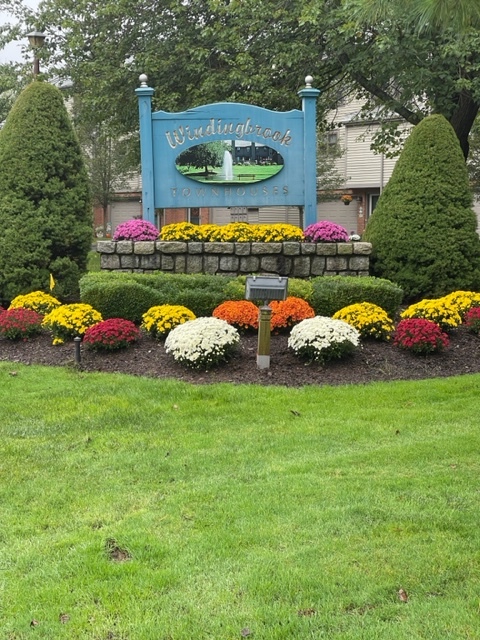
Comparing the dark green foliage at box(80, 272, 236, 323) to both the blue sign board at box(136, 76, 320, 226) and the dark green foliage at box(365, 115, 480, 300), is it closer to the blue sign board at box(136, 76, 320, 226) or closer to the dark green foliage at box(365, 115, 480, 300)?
the blue sign board at box(136, 76, 320, 226)

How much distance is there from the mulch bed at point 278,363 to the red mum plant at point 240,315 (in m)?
0.21

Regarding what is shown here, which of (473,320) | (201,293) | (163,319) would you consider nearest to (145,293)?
(201,293)

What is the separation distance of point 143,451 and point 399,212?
6.37m

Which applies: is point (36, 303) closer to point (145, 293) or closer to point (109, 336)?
point (145, 293)

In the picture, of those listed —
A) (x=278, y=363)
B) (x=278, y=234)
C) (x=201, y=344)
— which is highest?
(x=278, y=234)

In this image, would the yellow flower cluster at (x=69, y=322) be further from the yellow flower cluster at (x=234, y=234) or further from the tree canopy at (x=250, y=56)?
the tree canopy at (x=250, y=56)

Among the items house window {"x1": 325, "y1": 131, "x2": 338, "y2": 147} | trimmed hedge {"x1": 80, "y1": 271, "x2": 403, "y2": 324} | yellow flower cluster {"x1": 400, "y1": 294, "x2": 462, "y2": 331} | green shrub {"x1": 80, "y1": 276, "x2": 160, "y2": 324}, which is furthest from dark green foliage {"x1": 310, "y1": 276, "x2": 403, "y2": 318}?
house window {"x1": 325, "y1": 131, "x2": 338, "y2": 147}

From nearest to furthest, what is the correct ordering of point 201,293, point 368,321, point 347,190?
point 368,321
point 201,293
point 347,190

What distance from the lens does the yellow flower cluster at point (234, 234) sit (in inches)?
374

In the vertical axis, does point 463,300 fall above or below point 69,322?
above

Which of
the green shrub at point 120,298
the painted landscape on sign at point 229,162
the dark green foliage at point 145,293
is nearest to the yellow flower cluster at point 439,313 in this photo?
the dark green foliage at point 145,293

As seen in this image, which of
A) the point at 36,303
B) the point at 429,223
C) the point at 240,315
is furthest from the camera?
the point at 429,223

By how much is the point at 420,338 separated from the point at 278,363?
1.53 metres

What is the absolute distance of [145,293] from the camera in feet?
26.6
